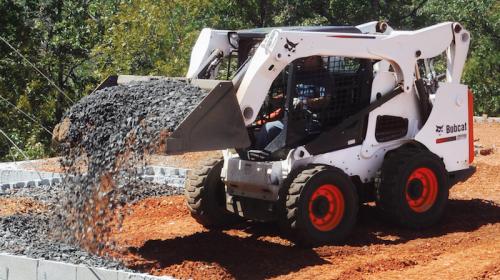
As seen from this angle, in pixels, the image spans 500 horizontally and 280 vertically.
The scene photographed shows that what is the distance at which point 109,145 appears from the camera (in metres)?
8.65

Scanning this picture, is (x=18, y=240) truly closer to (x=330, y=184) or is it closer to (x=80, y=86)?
(x=330, y=184)

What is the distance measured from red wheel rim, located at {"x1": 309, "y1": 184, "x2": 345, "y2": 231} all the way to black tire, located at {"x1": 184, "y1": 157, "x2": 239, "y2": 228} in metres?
1.31

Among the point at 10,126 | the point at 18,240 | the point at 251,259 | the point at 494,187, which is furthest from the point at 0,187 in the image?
the point at 10,126

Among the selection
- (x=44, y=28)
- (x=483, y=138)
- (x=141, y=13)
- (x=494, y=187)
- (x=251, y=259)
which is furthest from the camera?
(x=44, y=28)

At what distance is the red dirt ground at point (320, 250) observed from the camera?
827 cm

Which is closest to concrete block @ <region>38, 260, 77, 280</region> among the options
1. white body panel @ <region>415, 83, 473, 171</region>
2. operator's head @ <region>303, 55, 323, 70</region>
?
operator's head @ <region>303, 55, 323, 70</region>

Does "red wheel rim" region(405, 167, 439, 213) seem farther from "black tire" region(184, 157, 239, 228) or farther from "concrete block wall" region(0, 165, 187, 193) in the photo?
"concrete block wall" region(0, 165, 187, 193)

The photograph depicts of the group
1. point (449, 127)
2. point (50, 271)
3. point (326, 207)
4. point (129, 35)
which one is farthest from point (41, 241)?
point (129, 35)

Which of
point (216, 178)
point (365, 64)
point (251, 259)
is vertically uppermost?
point (365, 64)

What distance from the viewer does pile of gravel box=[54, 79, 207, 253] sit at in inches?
335

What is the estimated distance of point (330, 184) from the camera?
9203 millimetres

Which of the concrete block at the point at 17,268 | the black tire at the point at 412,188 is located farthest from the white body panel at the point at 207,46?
the concrete block at the point at 17,268

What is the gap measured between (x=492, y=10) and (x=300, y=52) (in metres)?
15.0

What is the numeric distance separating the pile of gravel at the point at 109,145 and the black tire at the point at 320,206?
1.38 meters
